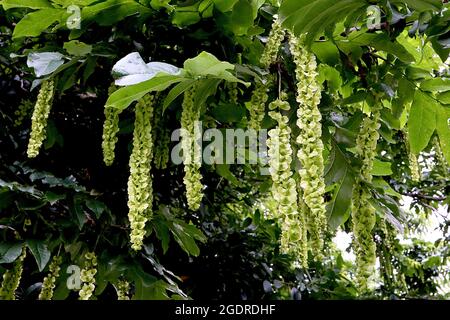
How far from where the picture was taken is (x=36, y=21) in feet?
4.49

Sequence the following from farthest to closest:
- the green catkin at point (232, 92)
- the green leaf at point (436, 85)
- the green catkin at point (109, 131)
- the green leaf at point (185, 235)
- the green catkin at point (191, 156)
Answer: the green leaf at point (185, 235) → the green catkin at point (232, 92) → the green catkin at point (109, 131) → the green leaf at point (436, 85) → the green catkin at point (191, 156)

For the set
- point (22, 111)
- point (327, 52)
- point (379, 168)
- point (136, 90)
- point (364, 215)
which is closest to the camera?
point (136, 90)

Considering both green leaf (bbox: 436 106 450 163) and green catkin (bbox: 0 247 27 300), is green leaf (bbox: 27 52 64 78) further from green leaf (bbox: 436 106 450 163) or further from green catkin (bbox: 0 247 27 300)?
green leaf (bbox: 436 106 450 163)

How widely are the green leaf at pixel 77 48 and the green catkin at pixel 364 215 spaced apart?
2.46 ft

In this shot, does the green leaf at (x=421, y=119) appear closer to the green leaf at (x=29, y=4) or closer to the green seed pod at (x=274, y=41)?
the green seed pod at (x=274, y=41)

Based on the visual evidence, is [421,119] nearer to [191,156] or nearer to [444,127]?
[444,127]

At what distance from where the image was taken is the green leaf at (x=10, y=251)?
56.1 inches

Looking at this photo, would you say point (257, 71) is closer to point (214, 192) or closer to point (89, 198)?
point (89, 198)

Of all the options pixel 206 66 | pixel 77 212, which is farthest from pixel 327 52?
pixel 77 212

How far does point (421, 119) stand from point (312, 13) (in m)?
0.55

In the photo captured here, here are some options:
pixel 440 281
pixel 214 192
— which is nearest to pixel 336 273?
pixel 214 192

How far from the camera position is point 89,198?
62.6 inches

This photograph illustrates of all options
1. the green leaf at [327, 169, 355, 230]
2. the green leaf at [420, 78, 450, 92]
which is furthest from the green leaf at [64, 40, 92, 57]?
the green leaf at [420, 78, 450, 92]

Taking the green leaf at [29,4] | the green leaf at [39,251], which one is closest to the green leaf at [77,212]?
the green leaf at [39,251]
